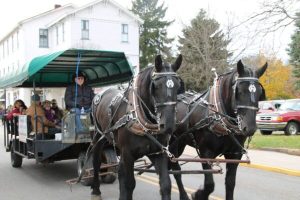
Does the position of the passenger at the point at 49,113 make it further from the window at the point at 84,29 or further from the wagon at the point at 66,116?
the window at the point at 84,29

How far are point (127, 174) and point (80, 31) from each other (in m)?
35.9

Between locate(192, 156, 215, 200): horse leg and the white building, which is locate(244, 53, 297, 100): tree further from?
locate(192, 156, 215, 200): horse leg

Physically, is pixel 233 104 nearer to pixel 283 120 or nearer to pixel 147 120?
pixel 147 120

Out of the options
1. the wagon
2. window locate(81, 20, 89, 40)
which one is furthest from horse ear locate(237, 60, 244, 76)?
window locate(81, 20, 89, 40)

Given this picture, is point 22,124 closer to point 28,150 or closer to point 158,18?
point 28,150

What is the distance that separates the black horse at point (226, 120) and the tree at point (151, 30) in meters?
45.0

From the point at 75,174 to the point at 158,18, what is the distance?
48.4 m

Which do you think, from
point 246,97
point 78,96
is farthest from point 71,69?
point 246,97

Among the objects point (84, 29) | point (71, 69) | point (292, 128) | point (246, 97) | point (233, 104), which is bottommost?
point (292, 128)

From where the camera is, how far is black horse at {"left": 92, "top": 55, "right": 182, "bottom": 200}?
5.22 meters

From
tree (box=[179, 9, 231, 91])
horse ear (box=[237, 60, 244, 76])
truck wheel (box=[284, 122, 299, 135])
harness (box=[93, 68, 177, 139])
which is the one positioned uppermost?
tree (box=[179, 9, 231, 91])

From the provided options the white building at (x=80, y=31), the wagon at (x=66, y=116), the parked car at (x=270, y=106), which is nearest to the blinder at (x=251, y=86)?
the wagon at (x=66, y=116)

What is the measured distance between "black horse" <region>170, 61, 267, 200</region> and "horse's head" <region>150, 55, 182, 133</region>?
90 cm

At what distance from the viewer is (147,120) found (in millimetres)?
5645
